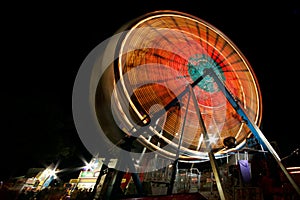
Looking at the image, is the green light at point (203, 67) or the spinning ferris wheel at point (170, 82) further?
the green light at point (203, 67)

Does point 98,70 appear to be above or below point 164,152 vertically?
above

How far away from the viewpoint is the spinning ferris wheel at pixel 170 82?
6.35 m

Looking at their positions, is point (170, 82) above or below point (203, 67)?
below

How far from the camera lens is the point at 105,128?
8438 millimetres

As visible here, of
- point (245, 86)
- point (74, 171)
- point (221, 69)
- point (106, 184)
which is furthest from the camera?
point (74, 171)

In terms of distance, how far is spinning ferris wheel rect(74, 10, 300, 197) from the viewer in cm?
635

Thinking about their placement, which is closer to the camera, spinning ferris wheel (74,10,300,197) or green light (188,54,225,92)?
spinning ferris wheel (74,10,300,197)

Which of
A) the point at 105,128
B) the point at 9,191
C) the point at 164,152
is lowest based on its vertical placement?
the point at 9,191

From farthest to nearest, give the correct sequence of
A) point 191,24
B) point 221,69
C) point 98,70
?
point 221,69
point 191,24
point 98,70

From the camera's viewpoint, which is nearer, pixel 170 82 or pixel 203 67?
pixel 203 67

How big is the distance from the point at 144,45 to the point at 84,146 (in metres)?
20.3

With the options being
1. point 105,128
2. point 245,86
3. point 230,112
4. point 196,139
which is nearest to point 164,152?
point 196,139

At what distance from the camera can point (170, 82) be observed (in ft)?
28.0

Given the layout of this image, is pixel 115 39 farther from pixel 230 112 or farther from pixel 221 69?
pixel 230 112
